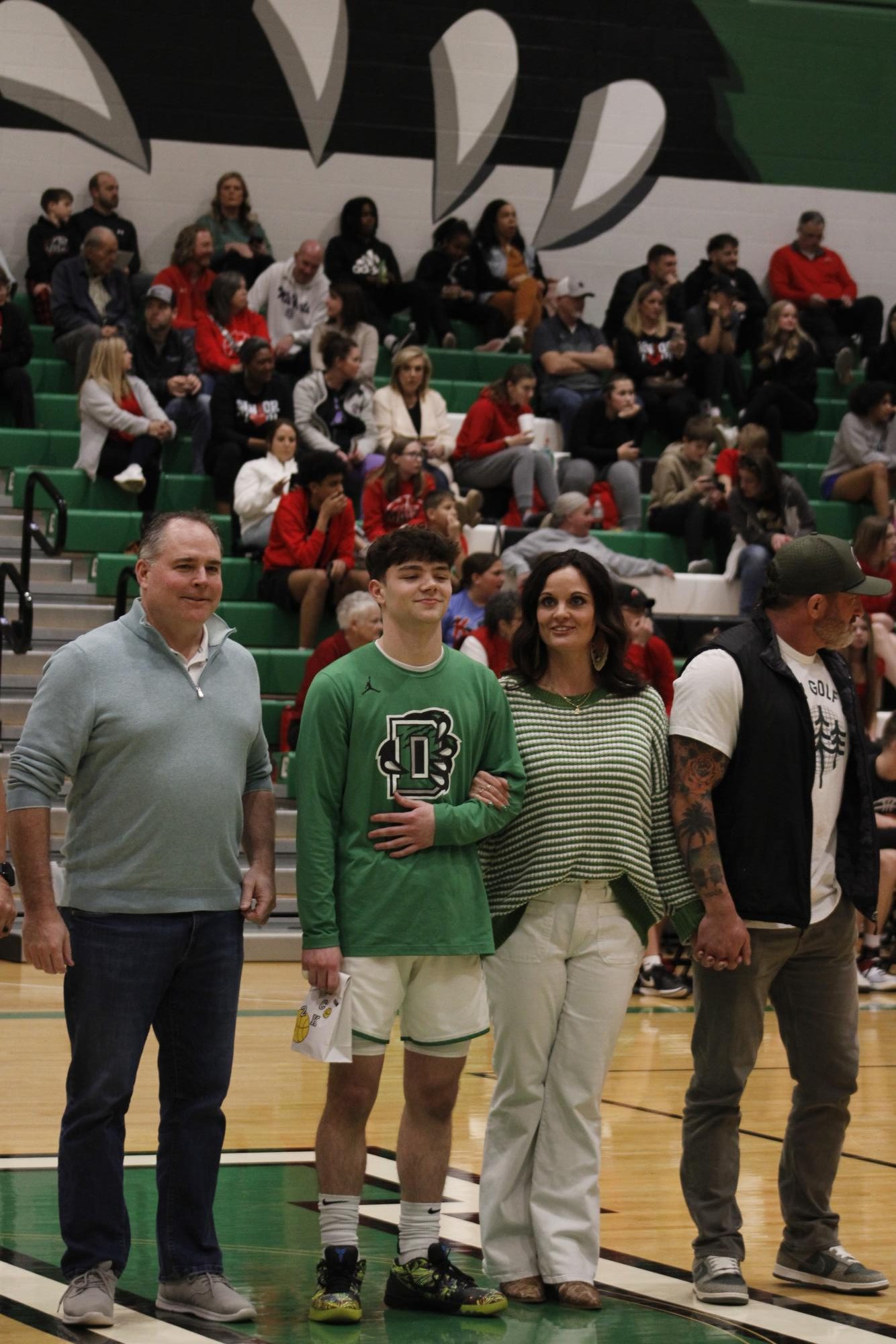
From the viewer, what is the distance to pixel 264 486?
35.8 feet

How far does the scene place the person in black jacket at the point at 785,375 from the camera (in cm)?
1389

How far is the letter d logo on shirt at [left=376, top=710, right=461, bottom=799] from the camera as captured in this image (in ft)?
13.1

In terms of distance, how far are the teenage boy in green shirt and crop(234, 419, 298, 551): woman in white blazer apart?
6.87 metres

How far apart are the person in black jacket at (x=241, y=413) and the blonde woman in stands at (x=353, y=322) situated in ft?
3.03

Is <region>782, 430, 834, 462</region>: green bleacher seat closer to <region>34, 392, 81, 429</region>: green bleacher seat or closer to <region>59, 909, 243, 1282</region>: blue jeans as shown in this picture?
<region>34, 392, 81, 429</region>: green bleacher seat

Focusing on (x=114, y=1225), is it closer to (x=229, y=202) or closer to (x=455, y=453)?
(x=455, y=453)

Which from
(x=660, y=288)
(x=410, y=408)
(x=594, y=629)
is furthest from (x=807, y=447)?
(x=594, y=629)

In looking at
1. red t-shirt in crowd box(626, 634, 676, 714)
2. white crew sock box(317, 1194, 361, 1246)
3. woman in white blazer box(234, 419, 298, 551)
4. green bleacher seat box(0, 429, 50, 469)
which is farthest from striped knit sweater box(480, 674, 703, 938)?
green bleacher seat box(0, 429, 50, 469)

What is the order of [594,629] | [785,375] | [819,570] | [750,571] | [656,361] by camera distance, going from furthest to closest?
[785,375]
[656,361]
[750,571]
[819,570]
[594,629]

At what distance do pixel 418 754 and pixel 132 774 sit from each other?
58 cm

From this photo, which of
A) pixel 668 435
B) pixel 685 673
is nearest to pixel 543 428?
pixel 668 435

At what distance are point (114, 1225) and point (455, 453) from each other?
352 inches

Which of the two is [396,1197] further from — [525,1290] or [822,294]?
[822,294]

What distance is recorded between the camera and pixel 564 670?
14.0ft
